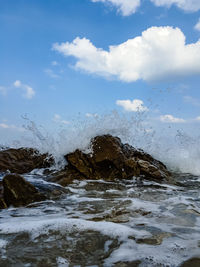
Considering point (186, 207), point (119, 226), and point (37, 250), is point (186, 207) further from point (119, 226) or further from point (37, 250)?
point (37, 250)

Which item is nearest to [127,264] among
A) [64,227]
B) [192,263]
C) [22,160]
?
[192,263]

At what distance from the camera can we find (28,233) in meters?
2.54

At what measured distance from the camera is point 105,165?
617 cm

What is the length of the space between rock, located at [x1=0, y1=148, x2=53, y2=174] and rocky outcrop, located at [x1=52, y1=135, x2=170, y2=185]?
1327 millimetres

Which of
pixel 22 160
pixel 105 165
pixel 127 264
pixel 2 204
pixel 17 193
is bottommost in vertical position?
pixel 127 264

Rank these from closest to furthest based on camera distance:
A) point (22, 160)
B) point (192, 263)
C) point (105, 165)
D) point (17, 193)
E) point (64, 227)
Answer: point (192, 263)
point (64, 227)
point (17, 193)
point (105, 165)
point (22, 160)

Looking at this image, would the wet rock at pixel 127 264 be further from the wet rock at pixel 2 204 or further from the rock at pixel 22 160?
the rock at pixel 22 160

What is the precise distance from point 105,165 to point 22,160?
3047 millimetres

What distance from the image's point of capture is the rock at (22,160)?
705 centimetres

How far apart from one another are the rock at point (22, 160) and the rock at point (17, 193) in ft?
10.5

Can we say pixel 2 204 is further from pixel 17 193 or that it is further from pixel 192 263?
pixel 192 263

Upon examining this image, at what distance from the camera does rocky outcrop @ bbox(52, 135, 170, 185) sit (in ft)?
19.8

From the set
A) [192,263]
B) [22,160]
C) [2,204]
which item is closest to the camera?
[192,263]

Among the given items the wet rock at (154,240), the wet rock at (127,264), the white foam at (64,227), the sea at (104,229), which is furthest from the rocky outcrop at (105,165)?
the wet rock at (127,264)
